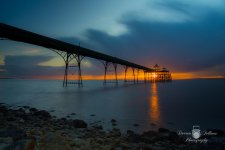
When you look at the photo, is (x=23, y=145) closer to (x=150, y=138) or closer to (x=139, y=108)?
(x=150, y=138)

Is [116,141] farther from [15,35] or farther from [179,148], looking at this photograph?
[15,35]

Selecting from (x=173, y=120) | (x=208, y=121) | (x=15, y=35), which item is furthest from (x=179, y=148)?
(x=15, y=35)

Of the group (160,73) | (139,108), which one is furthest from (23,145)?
(160,73)

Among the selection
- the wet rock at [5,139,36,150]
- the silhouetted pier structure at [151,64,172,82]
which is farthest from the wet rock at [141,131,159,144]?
the silhouetted pier structure at [151,64,172,82]

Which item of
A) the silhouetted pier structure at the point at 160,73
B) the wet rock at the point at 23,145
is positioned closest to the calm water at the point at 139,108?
the wet rock at the point at 23,145

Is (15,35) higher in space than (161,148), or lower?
higher

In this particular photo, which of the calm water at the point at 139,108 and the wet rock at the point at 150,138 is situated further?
the calm water at the point at 139,108

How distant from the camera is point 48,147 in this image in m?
5.24

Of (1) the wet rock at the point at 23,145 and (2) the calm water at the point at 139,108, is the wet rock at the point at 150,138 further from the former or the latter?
(1) the wet rock at the point at 23,145

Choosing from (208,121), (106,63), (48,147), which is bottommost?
(208,121)

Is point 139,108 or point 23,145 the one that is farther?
point 139,108

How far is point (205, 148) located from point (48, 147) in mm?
4763

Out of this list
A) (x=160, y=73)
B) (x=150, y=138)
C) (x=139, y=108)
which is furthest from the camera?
(x=160, y=73)

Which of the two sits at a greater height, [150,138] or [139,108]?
[150,138]
